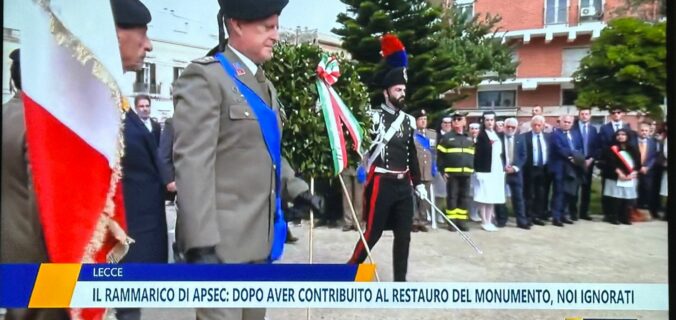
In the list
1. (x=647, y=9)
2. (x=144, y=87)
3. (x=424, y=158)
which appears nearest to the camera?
(x=647, y=9)

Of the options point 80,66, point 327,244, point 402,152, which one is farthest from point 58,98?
point 402,152

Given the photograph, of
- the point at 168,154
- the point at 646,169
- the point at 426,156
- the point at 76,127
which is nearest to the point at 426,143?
the point at 426,156

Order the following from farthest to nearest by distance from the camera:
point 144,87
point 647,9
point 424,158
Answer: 1. point 424,158
2. point 144,87
3. point 647,9

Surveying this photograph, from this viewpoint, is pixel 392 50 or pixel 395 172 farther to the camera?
pixel 395 172

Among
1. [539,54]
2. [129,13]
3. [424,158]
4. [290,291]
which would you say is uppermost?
[129,13]

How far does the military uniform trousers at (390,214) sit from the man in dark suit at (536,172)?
380mm

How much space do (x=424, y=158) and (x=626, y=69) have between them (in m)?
0.69

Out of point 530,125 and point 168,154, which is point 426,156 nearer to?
point 530,125

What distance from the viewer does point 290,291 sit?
75.9 inches

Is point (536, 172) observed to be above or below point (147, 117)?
below

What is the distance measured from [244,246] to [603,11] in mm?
1364

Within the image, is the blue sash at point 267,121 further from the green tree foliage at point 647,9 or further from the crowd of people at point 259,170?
the green tree foliage at point 647,9

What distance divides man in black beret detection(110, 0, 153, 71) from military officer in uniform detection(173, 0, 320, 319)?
6.4 inches

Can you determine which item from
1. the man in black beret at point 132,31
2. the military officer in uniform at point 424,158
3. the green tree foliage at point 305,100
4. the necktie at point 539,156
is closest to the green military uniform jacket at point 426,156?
the military officer in uniform at point 424,158
